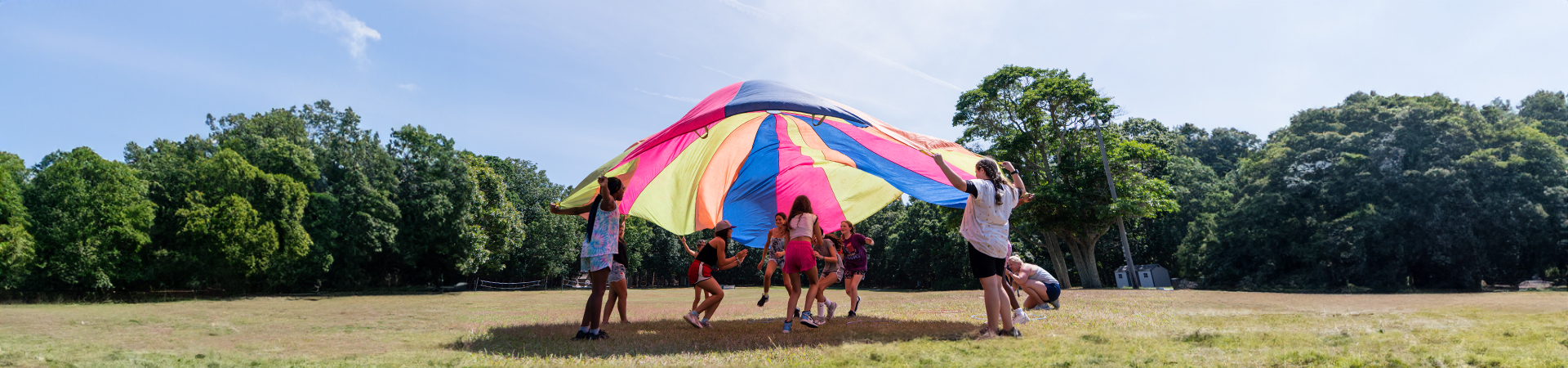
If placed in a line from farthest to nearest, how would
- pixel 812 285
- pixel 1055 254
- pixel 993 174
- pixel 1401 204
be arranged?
pixel 1055 254, pixel 1401 204, pixel 812 285, pixel 993 174

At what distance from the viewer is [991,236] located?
6.30 meters

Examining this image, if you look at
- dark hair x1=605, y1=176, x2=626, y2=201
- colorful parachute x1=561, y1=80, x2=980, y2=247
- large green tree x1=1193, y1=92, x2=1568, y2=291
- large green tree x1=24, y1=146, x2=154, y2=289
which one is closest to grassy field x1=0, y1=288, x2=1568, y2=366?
dark hair x1=605, y1=176, x2=626, y2=201

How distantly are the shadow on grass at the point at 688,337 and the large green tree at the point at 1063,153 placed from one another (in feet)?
60.2

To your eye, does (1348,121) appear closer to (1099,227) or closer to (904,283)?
(1099,227)

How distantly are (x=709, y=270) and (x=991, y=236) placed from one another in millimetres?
3605

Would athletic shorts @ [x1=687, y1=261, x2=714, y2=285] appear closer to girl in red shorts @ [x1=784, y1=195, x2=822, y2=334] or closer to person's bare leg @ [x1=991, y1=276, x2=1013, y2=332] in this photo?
girl in red shorts @ [x1=784, y1=195, x2=822, y2=334]

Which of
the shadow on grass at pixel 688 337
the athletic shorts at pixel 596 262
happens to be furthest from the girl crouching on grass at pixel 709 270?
the athletic shorts at pixel 596 262

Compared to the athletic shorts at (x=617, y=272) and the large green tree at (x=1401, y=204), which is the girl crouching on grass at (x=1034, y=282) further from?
the large green tree at (x=1401, y=204)

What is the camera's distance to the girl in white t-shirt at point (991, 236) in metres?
6.29

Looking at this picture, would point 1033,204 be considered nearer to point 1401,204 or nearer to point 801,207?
Answer: point 1401,204

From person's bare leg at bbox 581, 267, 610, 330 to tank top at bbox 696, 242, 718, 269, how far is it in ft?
5.14

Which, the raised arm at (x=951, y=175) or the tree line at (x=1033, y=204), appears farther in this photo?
the tree line at (x=1033, y=204)

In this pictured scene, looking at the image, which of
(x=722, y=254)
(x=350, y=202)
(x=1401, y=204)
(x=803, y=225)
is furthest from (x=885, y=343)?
(x=350, y=202)

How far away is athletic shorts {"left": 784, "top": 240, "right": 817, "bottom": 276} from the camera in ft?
25.0
